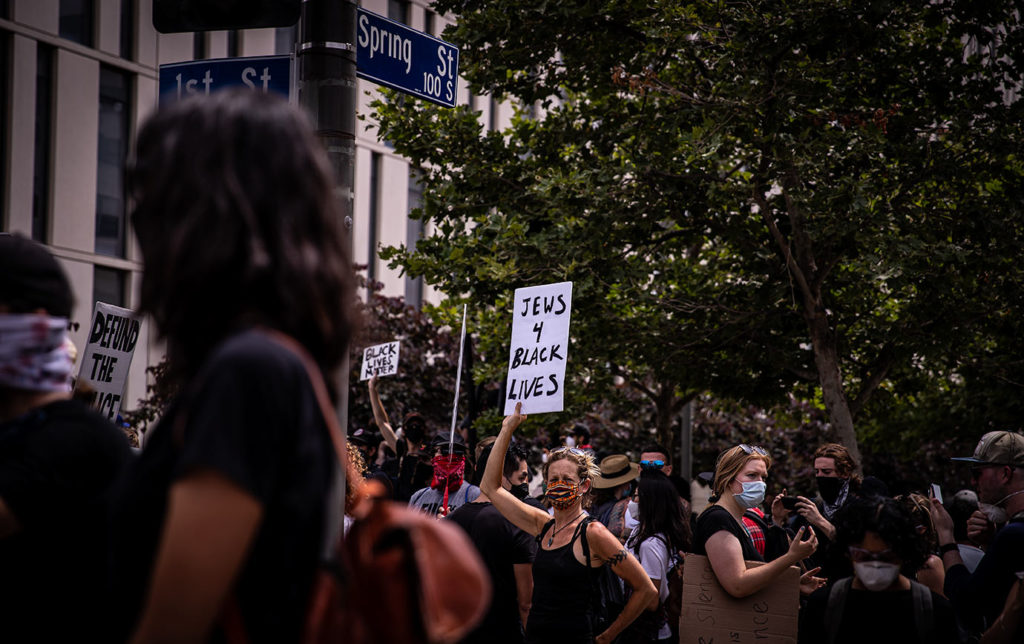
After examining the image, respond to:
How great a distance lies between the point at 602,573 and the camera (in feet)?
21.0

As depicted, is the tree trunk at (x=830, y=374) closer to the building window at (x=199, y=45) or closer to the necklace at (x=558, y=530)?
the necklace at (x=558, y=530)

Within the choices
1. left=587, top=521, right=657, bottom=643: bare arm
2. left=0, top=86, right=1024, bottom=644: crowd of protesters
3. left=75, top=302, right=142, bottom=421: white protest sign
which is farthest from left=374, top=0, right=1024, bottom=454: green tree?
left=0, top=86, right=1024, bottom=644: crowd of protesters

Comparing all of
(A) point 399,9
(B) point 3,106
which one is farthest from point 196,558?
(A) point 399,9

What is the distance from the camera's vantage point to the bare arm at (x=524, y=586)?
659cm

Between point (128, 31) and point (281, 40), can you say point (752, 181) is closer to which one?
point (128, 31)

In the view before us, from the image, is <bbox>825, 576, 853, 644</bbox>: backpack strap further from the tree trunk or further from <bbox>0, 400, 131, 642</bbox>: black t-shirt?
the tree trunk

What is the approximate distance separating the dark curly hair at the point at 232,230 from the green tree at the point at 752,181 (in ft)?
32.4

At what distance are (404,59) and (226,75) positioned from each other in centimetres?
98

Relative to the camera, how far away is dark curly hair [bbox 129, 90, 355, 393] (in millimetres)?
1752

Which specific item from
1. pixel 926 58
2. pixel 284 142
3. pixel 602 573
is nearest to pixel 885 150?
pixel 926 58

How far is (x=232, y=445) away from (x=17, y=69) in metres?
23.8

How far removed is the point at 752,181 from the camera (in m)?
12.8

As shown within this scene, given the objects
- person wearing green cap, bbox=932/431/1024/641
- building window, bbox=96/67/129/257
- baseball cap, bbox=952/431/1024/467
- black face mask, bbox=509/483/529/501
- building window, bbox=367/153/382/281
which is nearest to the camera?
person wearing green cap, bbox=932/431/1024/641

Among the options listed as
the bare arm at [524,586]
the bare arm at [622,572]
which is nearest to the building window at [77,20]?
the bare arm at [524,586]
